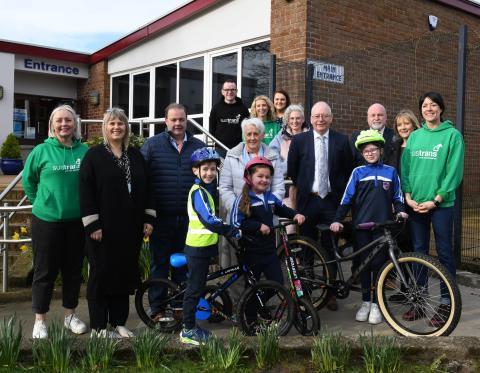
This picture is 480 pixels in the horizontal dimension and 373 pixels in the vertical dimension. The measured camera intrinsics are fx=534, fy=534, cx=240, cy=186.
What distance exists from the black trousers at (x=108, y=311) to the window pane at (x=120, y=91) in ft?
33.3

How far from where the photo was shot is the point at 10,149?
1301 centimetres

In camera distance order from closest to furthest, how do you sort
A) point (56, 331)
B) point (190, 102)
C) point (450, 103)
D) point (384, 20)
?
point (56, 331) < point (384, 20) < point (450, 103) < point (190, 102)

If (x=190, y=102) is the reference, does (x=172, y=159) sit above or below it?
below

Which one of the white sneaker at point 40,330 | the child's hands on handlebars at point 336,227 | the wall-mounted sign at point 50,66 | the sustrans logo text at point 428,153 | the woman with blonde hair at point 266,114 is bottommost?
the white sneaker at point 40,330

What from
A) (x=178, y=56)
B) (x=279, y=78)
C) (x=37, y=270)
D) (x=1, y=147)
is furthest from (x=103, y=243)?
(x=1, y=147)

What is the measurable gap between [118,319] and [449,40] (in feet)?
30.7

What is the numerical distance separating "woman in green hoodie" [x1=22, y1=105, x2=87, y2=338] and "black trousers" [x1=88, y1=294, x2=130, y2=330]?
0.42m

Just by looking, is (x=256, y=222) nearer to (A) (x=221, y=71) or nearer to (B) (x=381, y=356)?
(B) (x=381, y=356)

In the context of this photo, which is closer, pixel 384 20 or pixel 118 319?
pixel 118 319

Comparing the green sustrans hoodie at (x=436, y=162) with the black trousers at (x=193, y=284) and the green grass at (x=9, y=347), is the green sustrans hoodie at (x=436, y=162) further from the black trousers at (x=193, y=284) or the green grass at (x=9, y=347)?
the green grass at (x=9, y=347)

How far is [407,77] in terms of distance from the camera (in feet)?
32.8

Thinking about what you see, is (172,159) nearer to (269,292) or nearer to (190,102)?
(269,292)

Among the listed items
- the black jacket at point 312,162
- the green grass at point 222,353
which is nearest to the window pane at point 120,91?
the black jacket at point 312,162

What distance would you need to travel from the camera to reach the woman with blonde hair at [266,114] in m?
5.62
